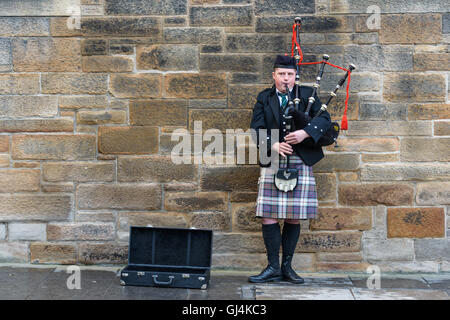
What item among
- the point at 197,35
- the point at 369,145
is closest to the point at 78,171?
the point at 197,35

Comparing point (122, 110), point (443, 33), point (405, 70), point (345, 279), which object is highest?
point (443, 33)

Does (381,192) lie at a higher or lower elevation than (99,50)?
lower

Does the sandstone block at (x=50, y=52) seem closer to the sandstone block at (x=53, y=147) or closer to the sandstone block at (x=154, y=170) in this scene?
the sandstone block at (x=53, y=147)

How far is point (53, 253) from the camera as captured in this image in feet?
16.6

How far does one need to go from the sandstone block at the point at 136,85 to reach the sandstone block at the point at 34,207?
103cm

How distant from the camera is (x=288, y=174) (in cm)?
450

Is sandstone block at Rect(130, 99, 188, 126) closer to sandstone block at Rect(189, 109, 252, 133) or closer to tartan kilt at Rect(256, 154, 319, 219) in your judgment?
sandstone block at Rect(189, 109, 252, 133)

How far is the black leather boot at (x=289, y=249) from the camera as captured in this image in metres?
4.66

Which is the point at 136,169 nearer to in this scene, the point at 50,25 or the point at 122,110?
the point at 122,110

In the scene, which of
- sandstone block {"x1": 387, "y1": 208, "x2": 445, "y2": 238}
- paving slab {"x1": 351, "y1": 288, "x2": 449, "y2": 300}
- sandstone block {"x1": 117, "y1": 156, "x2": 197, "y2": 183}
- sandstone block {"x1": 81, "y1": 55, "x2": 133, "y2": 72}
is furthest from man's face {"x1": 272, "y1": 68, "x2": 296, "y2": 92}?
paving slab {"x1": 351, "y1": 288, "x2": 449, "y2": 300}

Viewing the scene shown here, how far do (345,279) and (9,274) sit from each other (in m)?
2.77

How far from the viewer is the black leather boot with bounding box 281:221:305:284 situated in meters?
4.66

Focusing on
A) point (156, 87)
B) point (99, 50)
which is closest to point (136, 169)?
point (156, 87)

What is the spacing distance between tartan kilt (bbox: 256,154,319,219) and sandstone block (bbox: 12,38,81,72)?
76.0 inches
